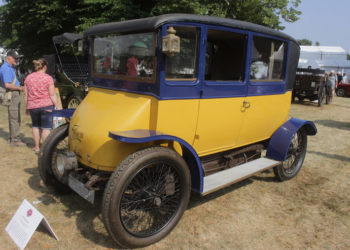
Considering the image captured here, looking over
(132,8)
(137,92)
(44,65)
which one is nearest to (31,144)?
(44,65)

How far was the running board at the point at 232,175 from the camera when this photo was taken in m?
3.07

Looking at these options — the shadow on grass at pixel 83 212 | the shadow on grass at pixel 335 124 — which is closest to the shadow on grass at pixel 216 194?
the shadow on grass at pixel 83 212

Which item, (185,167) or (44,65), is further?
(44,65)

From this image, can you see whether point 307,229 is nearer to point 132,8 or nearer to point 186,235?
point 186,235

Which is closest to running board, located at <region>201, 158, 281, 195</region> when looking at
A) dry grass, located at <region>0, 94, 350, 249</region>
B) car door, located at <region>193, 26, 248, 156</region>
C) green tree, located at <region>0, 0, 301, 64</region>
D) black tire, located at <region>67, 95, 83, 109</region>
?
car door, located at <region>193, 26, 248, 156</region>

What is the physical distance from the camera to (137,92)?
9.70 ft

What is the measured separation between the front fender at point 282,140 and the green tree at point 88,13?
21.2 feet

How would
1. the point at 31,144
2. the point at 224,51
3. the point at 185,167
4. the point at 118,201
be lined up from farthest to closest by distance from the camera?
the point at 31,144, the point at 224,51, the point at 185,167, the point at 118,201

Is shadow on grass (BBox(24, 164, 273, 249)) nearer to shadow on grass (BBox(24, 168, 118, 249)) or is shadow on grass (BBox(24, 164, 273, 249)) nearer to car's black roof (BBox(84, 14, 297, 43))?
shadow on grass (BBox(24, 168, 118, 249))

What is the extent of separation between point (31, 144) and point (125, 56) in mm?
3687

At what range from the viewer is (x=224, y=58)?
13.3 ft

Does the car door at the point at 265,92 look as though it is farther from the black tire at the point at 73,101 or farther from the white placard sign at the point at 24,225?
the black tire at the point at 73,101

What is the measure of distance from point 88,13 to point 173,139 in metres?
9.94

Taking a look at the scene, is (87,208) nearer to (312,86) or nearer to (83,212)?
(83,212)
